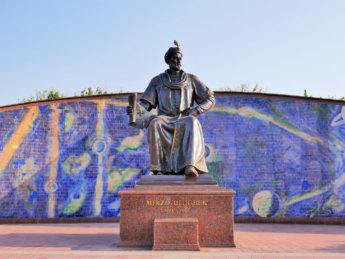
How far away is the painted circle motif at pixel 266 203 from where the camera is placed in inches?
527

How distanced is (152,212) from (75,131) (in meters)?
7.62

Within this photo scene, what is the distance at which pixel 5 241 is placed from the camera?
7.76 m

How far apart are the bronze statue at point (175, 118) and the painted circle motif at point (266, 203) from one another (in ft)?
19.7

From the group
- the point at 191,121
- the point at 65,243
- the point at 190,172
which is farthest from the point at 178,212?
the point at 65,243

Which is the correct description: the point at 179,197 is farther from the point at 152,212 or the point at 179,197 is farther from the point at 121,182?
the point at 121,182

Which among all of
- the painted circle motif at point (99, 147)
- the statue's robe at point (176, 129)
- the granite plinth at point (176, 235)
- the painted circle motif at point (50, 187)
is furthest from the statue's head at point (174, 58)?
the painted circle motif at point (50, 187)

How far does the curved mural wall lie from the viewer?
43.9 feet

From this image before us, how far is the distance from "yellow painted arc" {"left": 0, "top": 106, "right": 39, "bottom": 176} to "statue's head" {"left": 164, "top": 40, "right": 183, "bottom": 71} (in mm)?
7038

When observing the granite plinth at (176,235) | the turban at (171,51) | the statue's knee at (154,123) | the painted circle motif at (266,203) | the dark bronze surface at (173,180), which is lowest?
the painted circle motif at (266,203)

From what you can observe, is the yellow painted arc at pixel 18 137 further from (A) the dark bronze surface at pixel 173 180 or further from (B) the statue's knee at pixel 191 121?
(B) the statue's knee at pixel 191 121

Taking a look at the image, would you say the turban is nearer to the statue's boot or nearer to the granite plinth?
the statue's boot

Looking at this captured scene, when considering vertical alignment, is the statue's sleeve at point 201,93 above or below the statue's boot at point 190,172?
above

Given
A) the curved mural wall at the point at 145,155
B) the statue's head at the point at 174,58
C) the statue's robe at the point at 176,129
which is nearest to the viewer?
the statue's robe at the point at 176,129

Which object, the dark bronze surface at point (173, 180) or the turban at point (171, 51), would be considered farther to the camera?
the turban at point (171, 51)
